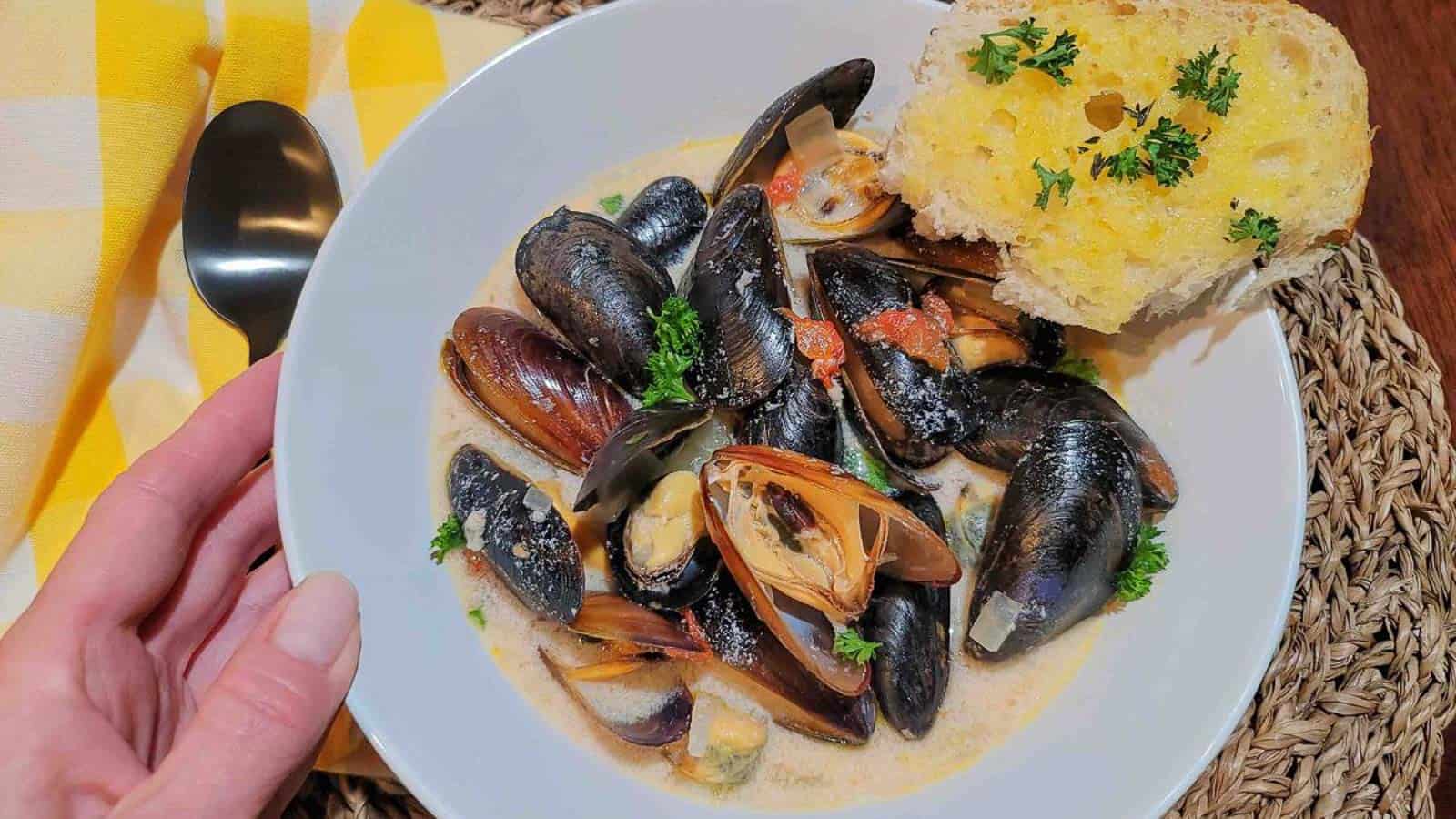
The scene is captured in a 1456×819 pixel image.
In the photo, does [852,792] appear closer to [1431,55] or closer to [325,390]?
[325,390]

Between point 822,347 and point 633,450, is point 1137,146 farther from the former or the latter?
point 633,450

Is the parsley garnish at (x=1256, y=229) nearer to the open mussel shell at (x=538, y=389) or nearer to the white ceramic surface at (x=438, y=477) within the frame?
the white ceramic surface at (x=438, y=477)

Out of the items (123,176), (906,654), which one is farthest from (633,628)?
(123,176)

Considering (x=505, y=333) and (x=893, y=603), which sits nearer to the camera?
(x=893, y=603)

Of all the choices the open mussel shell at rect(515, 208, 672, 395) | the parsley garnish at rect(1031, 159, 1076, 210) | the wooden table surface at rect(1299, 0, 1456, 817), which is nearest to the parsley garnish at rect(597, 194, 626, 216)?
the open mussel shell at rect(515, 208, 672, 395)

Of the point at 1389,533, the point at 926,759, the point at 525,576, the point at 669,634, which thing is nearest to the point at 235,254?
the point at 525,576

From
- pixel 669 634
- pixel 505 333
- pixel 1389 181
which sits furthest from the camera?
pixel 1389 181
